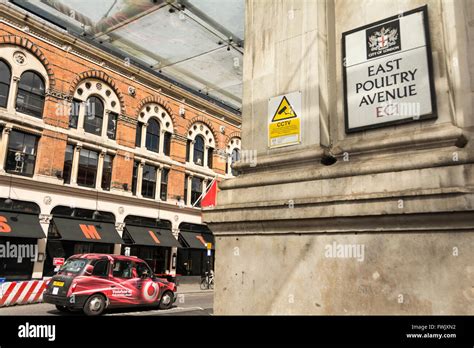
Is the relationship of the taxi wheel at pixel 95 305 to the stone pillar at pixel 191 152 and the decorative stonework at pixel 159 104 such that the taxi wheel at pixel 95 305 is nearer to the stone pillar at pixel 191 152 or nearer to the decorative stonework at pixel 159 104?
the decorative stonework at pixel 159 104

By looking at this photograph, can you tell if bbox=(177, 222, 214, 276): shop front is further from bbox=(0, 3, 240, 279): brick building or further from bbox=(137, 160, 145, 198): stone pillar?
bbox=(137, 160, 145, 198): stone pillar

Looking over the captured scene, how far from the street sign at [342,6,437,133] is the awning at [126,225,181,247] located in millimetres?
23691

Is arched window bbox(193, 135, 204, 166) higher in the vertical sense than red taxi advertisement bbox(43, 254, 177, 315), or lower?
higher

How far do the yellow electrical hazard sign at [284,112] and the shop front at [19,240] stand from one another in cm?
1904

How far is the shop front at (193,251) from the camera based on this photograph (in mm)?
29672

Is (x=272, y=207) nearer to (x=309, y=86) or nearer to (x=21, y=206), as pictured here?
(x=309, y=86)

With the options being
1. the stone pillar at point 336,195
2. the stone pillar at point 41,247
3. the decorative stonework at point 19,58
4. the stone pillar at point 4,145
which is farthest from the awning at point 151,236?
the stone pillar at point 336,195

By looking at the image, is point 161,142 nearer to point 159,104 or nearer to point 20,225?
point 159,104

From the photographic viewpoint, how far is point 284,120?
354 centimetres

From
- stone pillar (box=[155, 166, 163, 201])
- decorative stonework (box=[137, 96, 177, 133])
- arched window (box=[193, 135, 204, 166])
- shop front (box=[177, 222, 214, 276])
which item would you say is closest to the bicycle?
shop front (box=[177, 222, 214, 276])

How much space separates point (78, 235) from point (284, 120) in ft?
68.7

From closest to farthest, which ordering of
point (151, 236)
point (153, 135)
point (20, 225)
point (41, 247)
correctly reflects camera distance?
1. point (20, 225)
2. point (41, 247)
3. point (151, 236)
4. point (153, 135)

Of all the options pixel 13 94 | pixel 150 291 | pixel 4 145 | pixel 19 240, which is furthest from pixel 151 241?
pixel 13 94

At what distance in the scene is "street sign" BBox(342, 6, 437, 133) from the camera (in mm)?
2826
